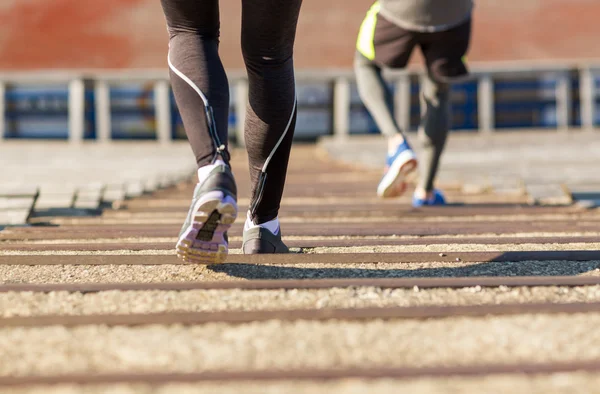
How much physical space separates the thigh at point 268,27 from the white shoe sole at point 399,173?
1.43 metres

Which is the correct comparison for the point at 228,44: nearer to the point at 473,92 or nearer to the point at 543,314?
the point at 473,92

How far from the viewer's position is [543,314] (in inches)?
58.6

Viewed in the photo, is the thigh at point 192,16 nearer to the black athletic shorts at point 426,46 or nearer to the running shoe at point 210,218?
the running shoe at point 210,218

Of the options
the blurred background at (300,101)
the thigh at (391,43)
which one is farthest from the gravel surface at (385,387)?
the thigh at (391,43)

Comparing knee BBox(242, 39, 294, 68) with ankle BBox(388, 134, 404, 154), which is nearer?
knee BBox(242, 39, 294, 68)

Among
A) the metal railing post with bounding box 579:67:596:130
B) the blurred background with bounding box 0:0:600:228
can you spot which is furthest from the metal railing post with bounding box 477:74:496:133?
the metal railing post with bounding box 579:67:596:130

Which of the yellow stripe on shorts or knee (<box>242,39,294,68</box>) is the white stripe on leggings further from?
the yellow stripe on shorts

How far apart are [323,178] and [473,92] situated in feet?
21.4

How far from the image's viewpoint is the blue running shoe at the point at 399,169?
126 inches

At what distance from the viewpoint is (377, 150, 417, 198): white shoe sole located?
3.20 meters

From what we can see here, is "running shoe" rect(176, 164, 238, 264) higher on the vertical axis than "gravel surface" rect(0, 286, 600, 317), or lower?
higher

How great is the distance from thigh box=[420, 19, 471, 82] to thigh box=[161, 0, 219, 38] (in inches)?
61.7

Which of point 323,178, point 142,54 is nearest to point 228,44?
point 142,54

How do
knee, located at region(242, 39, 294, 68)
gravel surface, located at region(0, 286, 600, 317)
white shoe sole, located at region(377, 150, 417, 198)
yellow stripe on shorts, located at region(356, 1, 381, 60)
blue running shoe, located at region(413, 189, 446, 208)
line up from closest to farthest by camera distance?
1. gravel surface, located at region(0, 286, 600, 317)
2. knee, located at region(242, 39, 294, 68)
3. white shoe sole, located at region(377, 150, 417, 198)
4. yellow stripe on shorts, located at region(356, 1, 381, 60)
5. blue running shoe, located at region(413, 189, 446, 208)
